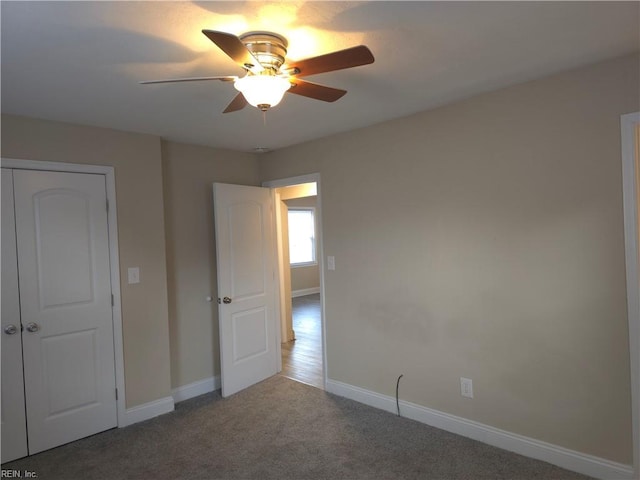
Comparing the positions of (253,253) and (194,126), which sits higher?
(194,126)

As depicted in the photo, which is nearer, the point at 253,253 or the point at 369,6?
the point at 369,6

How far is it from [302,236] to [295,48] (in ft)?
23.2

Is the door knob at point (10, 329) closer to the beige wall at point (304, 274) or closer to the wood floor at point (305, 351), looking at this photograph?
the wood floor at point (305, 351)

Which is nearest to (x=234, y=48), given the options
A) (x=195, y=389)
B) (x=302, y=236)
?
(x=195, y=389)

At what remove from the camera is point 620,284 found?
2100 mm

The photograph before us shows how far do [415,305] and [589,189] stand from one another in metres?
1.39

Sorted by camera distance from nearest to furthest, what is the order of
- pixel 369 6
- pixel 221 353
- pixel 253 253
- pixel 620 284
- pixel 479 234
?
pixel 369 6, pixel 620 284, pixel 479 234, pixel 221 353, pixel 253 253

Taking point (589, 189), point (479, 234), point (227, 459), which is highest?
point (589, 189)

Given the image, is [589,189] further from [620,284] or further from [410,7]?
[410,7]

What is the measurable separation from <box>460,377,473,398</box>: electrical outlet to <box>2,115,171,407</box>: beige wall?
2.44 meters

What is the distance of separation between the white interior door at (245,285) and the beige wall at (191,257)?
245mm

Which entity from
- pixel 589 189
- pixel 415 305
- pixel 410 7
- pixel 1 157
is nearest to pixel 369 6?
pixel 410 7

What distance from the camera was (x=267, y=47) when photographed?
167 centimetres

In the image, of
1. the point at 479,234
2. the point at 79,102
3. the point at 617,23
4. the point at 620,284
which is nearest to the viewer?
the point at 617,23
